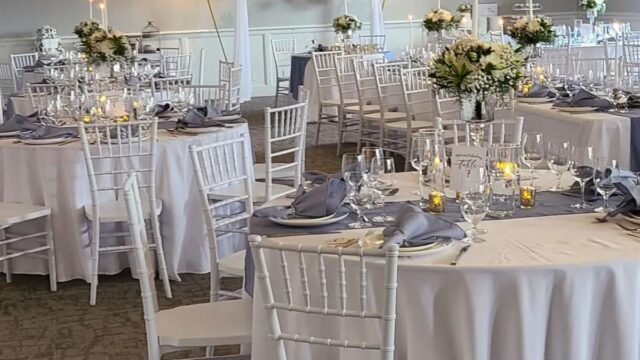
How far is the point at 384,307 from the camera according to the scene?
205 centimetres

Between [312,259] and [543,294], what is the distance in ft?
2.15

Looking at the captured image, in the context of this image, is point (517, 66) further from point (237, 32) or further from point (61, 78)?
point (237, 32)

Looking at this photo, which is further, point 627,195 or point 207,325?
point 207,325

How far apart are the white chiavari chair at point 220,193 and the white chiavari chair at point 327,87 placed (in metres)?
3.64

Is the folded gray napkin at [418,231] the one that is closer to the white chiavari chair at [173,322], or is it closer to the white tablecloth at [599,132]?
the white chiavari chair at [173,322]

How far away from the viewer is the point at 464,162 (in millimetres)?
2799

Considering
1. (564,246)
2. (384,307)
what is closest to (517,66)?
(564,246)

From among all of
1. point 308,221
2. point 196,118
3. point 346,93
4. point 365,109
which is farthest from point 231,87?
point 308,221

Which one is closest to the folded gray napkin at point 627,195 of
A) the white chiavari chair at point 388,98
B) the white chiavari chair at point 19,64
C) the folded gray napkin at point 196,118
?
the folded gray napkin at point 196,118

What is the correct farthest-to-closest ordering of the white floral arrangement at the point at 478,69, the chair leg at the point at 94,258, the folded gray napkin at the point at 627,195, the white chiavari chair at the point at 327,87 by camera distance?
1. the white chiavari chair at the point at 327,87
2. the chair leg at the point at 94,258
3. the white floral arrangement at the point at 478,69
4. the folded gray napkin at the point at 627,195

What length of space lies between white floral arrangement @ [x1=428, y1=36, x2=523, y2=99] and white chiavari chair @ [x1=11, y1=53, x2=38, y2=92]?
7.76m

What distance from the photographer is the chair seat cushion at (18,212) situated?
451 cm

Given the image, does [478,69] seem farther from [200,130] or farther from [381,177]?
[200,130]

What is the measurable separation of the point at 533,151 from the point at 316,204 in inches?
38.5
